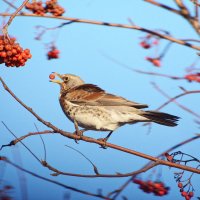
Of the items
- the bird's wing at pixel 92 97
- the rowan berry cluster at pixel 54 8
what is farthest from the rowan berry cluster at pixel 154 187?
the bird's wing at pixel 92 97

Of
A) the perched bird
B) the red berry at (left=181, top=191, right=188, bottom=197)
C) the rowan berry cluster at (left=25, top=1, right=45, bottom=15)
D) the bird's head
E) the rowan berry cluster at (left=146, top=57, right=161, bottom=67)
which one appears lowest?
the red berry at (left=181, top=191, right=188, bottom=197)

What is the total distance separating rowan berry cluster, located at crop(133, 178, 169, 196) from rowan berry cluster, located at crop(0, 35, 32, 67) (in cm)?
124

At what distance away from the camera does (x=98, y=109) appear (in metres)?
4.66

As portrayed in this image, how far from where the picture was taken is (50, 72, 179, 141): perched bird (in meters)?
4.30

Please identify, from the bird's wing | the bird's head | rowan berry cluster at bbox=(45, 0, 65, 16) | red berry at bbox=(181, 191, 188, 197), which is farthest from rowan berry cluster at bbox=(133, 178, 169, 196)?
the bird's head

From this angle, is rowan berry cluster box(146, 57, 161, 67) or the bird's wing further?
the bird's wing

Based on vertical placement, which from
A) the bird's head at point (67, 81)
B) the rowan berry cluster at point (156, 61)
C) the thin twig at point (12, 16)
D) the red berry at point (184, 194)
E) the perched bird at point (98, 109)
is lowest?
the red berry at point (184, 194)

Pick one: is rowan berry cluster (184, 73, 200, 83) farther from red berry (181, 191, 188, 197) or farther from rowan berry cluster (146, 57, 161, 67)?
red berry (181, 191, 188, 197)

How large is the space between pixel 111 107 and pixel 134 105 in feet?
1.43

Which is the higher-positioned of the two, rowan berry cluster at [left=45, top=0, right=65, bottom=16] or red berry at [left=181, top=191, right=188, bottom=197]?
rowan berry cluster at [left=45, top=0, right=65, bottom=16]

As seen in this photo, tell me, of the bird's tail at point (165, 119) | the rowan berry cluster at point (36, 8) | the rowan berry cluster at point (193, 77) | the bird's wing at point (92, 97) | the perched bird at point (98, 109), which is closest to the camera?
the rowan berry cluster at point (193, 77)

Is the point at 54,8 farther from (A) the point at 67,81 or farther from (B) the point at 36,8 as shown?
(A) the point at 67,81

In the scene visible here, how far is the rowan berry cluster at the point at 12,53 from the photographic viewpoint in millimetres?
2914

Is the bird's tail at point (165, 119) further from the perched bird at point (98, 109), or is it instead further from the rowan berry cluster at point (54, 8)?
the rowan berry cluster at point (54, 8)
